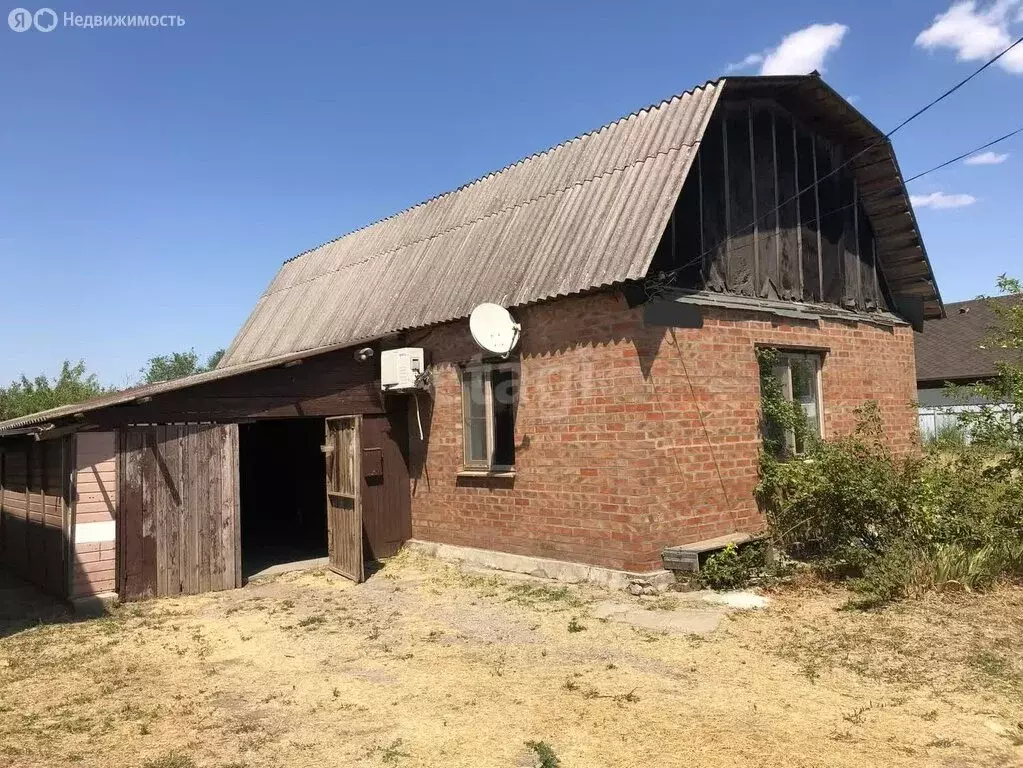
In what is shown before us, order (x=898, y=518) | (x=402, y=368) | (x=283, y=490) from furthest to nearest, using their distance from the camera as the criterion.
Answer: (x=283, y=490)
(x=402, y=368)
(x=898, y=518)

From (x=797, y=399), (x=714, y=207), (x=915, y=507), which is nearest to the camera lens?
(x=915, y=507)

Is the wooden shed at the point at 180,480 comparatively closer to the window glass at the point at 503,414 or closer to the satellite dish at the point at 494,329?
the window glass at the point at 503,414

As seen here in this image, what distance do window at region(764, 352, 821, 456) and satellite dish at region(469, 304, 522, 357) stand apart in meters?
3.68

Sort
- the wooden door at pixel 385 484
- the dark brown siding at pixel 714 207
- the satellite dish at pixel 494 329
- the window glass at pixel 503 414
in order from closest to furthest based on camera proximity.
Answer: the satellite dish at pixel 494 329 → the dark brown siding at pixel 714 207 → the window glass at pixel 503 414 → the wooden door at pixel 385 484

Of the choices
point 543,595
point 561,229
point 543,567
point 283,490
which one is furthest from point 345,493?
point 283,490

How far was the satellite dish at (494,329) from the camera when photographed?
9430 millimetres

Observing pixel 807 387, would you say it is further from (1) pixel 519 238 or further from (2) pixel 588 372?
(1) pixel 519 238

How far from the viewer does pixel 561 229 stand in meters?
9.99

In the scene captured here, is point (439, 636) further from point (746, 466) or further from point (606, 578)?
point (746, 466)

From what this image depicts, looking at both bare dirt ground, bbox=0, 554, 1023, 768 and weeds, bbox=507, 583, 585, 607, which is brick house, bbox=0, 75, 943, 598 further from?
bare dirt ground, bbox=0, 554, 1023, 768

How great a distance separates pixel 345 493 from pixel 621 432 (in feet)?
13.7

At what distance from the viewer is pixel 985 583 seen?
7.53 meters

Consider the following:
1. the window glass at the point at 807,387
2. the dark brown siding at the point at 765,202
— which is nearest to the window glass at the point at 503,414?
the dark brown siding at the point at 765,202

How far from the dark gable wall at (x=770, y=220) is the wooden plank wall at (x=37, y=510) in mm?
7889
